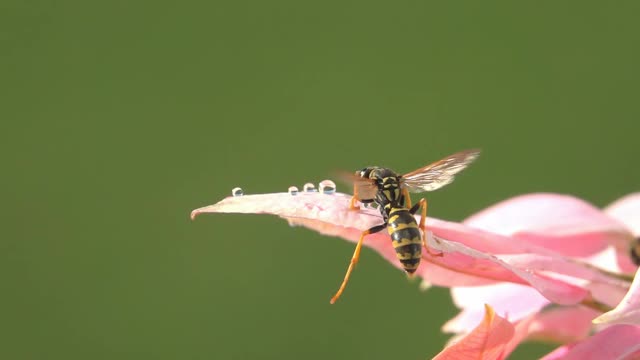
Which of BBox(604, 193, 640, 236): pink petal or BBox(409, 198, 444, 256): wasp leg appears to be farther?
BBox(604, 193, 640, 236): pink petal

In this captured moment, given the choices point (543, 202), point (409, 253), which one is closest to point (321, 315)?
point (543, 202)

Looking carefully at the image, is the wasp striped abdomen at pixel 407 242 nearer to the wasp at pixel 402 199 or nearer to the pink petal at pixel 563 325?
the wasp at pixel 402 199

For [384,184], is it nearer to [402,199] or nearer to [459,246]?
[402,199]

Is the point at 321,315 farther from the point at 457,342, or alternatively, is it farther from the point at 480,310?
the point at 457,342

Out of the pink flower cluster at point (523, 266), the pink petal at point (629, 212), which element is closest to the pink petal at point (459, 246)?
the pink flower cluster at point (523, 266)

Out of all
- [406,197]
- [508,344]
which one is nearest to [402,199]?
[406,197]

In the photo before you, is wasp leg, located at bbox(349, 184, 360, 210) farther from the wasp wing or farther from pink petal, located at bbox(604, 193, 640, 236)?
pink petal, located at bbox(604, 193, 640, 236)

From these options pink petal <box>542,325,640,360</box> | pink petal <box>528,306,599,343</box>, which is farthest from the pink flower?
pink petal <box>528,306,599,343</box>
